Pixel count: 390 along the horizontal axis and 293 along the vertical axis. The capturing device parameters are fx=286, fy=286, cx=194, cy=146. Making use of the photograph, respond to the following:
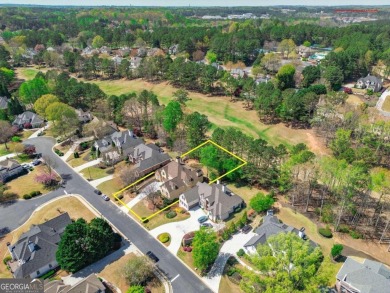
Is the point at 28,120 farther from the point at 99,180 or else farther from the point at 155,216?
the point at 155,216

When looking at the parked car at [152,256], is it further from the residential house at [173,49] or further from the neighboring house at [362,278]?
the residential house at [173,49]

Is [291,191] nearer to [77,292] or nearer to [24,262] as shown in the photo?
[77,292]

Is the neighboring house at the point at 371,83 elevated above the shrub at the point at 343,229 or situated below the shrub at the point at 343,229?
above

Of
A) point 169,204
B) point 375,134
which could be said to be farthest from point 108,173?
point 375,134

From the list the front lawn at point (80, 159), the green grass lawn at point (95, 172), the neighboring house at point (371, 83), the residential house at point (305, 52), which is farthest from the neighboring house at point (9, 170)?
the residential house at point (305, 52)

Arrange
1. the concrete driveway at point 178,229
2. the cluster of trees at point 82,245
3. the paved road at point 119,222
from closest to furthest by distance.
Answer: the cluster of trees at point 82,245
the paved road at point 119,222
the concrete driveway at point 178,229

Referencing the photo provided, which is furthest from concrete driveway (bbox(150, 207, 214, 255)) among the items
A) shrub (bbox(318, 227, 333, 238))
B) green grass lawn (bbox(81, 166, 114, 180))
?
green grass lawn (bbox(81, 166, 114, 180))

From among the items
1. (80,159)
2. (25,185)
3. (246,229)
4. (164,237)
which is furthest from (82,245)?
(80,159)
